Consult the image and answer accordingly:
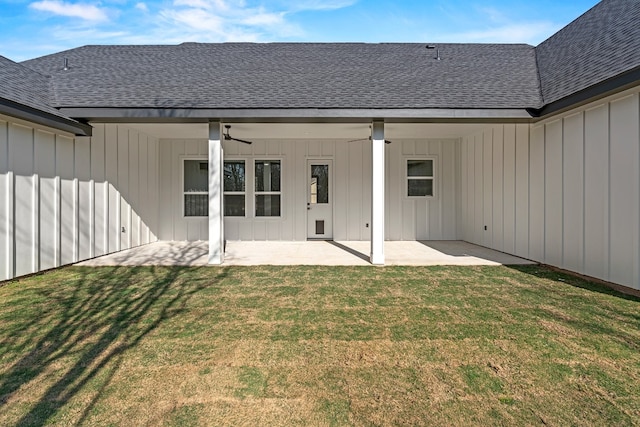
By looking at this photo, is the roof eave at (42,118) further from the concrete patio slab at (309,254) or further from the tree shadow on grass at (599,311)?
the tree shadow on grass at (599,311)

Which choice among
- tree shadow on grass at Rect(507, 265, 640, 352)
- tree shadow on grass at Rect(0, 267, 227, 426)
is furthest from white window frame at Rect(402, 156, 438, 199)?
tree shadow on grass at Rect(0, 267, 227, 426)

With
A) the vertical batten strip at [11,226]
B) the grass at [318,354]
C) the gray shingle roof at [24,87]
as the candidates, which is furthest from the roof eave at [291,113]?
the grass at [318,354]

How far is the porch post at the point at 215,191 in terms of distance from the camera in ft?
19.8

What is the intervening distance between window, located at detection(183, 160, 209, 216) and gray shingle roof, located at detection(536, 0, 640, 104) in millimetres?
8069

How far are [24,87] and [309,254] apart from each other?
596 cm

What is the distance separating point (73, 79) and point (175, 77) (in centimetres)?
206

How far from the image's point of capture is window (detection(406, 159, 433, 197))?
362 inches

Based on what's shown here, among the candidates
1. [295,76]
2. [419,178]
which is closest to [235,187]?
[295,76]

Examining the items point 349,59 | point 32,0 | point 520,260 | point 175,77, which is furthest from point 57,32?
point 520,260

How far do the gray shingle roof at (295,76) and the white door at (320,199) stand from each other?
265 cm

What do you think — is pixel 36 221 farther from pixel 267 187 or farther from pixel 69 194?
pixel 267 187

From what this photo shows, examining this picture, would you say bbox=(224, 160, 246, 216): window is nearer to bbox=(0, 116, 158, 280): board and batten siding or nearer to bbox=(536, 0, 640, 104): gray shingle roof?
bbox=(0, 116, 158, 280): board and batten siding

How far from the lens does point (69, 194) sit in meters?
5.98

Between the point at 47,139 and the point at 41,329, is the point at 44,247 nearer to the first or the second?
the point at 47,139
